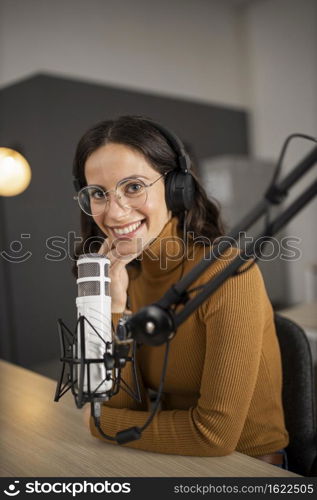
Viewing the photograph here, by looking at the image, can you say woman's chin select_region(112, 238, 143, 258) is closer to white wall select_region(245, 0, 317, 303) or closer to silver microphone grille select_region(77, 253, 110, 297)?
silver microphone grille select_region(77, 253, 110, 297)

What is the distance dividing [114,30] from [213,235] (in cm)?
318

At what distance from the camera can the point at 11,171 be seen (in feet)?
2.46

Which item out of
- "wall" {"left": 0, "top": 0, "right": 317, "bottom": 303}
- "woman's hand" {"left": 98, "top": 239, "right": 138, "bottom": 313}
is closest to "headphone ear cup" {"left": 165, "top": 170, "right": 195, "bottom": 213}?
"woman's hand" {"left": 98, "top": 239, "right": 138, "bottom": 313}

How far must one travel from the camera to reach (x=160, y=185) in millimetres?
726

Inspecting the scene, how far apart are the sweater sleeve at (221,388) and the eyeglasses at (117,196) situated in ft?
0.62

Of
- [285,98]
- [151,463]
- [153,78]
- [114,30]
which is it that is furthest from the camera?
[285,98]

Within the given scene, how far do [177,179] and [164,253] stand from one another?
195mm

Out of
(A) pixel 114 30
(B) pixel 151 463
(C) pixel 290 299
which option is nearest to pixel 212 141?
(A) pixel 114 30

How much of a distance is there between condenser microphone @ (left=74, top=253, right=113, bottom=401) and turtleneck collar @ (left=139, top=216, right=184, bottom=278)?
0.23 m

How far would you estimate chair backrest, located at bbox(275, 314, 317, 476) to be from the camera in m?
0.93

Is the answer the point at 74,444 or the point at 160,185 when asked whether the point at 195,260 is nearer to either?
the point at 160,185

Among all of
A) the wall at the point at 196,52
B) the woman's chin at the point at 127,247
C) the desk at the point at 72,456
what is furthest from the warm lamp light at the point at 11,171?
the wall at the point at 196,52

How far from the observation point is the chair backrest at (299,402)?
3.05ft
